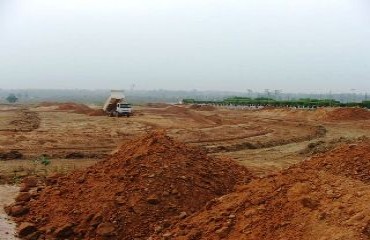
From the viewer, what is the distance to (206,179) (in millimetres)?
11383

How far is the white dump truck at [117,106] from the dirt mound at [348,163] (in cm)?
3128

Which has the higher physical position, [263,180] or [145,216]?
[263,180]

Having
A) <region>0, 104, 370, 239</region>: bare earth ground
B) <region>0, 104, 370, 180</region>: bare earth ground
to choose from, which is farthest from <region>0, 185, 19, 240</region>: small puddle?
<region>0, 104, 370, 180</region>: bare earth ground

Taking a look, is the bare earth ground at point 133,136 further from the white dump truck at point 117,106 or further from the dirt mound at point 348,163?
the dirt mound at point 348,163

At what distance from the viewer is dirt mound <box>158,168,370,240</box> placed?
22.7ft

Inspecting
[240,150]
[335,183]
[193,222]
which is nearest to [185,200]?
[193,222]

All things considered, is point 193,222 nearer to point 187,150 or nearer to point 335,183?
point 335,183

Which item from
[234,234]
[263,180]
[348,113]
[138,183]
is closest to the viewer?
[234,234]

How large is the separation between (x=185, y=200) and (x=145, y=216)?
41.2 inches

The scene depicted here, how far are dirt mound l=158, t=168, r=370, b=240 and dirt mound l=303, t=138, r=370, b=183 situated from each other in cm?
117

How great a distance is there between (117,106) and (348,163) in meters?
33.7

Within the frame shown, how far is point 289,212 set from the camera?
766 centimetres

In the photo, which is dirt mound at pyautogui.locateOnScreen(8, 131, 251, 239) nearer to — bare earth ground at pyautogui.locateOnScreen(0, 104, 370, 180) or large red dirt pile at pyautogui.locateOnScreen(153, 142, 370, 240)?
large red dirt pile at pyautogui.locateOnScreen(153, 142, 370, 240)

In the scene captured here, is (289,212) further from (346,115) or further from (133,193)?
(346,115)
